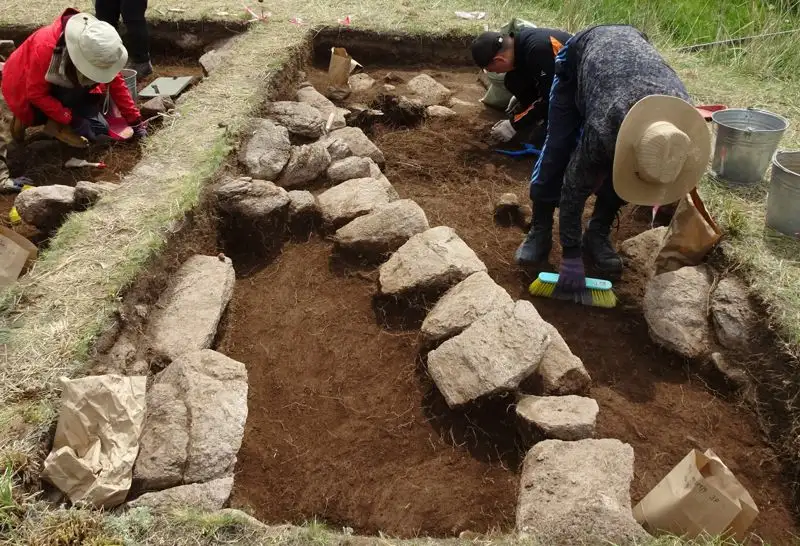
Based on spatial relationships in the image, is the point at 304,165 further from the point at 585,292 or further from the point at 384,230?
the point at 585,292

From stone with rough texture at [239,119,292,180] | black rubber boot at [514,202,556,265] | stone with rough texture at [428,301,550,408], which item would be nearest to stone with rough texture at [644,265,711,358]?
black rubber boot at [514,202,556,265]

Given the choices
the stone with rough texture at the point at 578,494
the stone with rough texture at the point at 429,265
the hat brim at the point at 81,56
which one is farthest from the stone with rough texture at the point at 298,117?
the stone with rough texture at the point at 578,494

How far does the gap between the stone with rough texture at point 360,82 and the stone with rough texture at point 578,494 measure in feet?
15.1

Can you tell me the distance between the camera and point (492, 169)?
5.20 meters

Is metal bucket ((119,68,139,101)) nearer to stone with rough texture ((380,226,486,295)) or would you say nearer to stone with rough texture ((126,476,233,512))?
stone with rough texture ((380,226,486,295))

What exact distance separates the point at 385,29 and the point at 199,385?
17.3 feet

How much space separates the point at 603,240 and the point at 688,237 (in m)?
0.50

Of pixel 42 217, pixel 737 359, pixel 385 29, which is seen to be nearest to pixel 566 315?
pixel 737 359

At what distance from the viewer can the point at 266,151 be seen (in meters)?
4.69

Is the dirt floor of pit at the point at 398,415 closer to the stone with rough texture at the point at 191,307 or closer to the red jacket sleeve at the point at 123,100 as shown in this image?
the stone with rough texture at the point at 191,307

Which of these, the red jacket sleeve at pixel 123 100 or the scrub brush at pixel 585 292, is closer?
the scrub brush at pixel 585 292

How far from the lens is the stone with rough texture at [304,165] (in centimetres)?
469

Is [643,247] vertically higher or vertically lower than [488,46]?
lower

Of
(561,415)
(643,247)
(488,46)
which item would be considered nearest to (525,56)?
(488,46)
